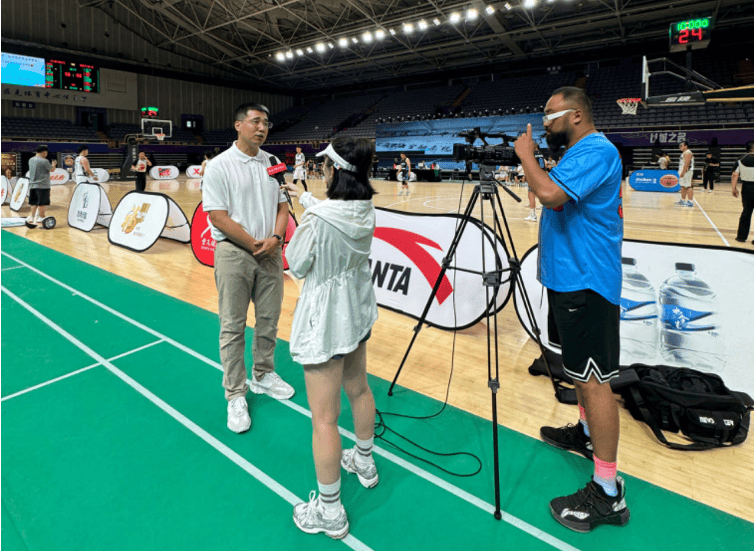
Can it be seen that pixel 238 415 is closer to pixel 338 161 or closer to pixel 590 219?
pixel 338 161

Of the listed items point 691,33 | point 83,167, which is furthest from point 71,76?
point 691,33

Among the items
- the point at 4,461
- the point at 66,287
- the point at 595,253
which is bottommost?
the point at 4,461

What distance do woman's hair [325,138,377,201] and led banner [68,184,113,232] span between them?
8939 mm

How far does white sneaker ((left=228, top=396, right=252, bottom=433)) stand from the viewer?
2.59 meters

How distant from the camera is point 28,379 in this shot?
3119 mm

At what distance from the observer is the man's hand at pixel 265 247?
2.73 m

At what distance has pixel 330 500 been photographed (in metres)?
1.83

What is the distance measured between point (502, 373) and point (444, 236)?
4.64ft

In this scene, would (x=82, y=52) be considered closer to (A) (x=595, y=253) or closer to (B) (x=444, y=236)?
(B) (x=444, y=236)

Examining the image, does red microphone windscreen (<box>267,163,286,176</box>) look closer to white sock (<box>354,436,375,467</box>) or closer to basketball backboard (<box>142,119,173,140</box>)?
white sock (<box>354,436,375,467</box>)

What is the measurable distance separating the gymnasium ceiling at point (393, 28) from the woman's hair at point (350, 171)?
68.8 feet

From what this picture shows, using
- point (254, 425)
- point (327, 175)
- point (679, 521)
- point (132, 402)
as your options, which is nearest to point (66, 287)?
point (132, 402)

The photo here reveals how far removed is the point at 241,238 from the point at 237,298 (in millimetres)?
377

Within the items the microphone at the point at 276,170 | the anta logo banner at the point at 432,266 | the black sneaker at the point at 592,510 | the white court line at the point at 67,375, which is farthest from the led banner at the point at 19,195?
the black sneaker at the point at 592,510
